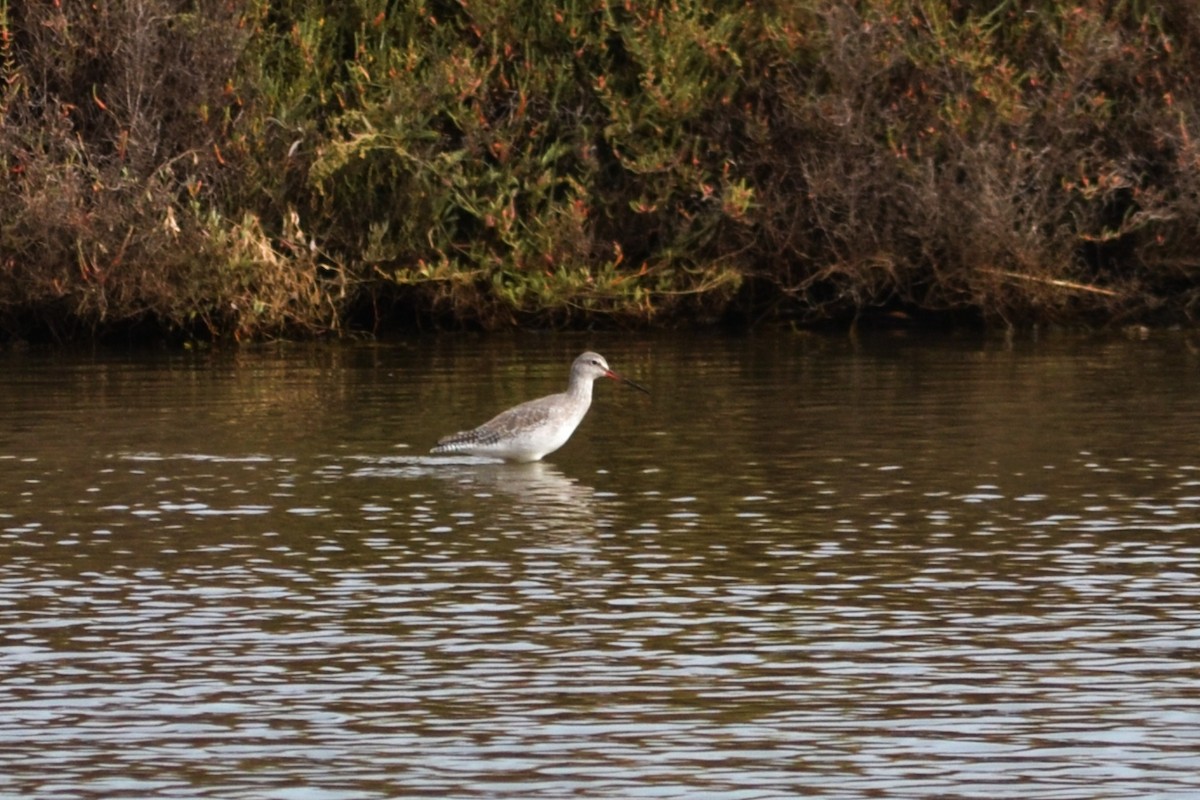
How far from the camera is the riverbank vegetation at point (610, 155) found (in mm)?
26125

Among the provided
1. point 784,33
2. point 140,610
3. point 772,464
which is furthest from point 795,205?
point 140,610

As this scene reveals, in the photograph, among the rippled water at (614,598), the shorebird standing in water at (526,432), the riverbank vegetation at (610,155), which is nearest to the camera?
the rippled water at (614,598)

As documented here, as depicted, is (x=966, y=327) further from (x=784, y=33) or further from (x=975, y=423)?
(x=975, y=423)

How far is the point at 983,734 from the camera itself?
846 centimetres

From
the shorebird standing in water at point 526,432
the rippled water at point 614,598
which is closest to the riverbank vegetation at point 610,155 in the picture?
the rippled water at point 614,598

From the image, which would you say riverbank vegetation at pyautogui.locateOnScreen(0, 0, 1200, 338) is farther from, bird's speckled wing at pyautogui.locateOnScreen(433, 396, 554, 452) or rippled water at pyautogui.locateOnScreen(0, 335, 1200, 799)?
bird's speckled wing at pyautogui.locateOnScreen(433, 396, 554, 452)

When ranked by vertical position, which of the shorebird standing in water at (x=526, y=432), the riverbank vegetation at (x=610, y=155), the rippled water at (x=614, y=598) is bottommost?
the rippled water at (x=614, y=598)

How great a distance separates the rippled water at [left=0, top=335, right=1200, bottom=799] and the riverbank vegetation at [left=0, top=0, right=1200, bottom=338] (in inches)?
249

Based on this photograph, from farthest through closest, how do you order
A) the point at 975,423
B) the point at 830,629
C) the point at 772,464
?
1. the point at 975,423
2. the point at 772,464
3. the point at 830,629

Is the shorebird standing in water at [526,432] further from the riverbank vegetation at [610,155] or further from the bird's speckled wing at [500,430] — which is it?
the riverbank vegetation at [610,155]

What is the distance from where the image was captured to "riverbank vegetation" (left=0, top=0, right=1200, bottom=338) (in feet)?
85.7

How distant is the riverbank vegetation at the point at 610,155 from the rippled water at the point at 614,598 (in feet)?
20.8

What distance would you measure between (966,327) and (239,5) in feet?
29.0

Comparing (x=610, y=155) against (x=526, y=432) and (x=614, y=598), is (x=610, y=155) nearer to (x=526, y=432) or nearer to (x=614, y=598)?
(x=526, y=432)
